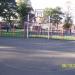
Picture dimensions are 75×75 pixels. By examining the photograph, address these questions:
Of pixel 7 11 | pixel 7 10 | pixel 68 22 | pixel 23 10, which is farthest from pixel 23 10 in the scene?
pixel 68 22

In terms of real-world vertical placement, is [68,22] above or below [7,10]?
below

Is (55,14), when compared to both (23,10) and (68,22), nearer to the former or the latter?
(68,22)

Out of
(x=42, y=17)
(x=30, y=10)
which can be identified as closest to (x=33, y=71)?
(x=42, y=17)

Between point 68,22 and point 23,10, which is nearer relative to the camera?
point 68,22

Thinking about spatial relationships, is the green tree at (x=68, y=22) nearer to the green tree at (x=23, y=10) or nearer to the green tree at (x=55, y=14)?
the green tree at (x=55, y=14)

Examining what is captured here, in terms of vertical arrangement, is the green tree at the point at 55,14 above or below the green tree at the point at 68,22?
above

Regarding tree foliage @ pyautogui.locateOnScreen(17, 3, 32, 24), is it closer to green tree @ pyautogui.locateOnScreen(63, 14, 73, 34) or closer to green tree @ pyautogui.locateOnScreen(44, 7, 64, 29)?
green tree @ pyautogui.locateOnScreen(44, 7, 64, 29)

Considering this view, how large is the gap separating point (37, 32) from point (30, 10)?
20.3 m

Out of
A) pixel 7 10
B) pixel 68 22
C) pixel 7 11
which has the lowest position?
pixel 68 22

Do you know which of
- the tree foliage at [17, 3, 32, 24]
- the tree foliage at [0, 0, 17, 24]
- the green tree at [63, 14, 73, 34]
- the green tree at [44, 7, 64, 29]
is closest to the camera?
the green tree at [63, 14, 73, 34]

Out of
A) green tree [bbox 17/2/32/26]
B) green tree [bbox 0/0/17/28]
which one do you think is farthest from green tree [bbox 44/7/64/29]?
green tree [bbox 0/0/17/28]

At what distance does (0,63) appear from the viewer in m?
11.6

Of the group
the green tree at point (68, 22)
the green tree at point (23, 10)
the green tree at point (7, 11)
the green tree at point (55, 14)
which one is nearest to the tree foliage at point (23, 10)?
the green tree at point (23, 10)

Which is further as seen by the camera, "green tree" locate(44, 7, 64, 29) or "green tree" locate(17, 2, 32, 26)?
"green tree" locate(44, 7, 64, 29)
